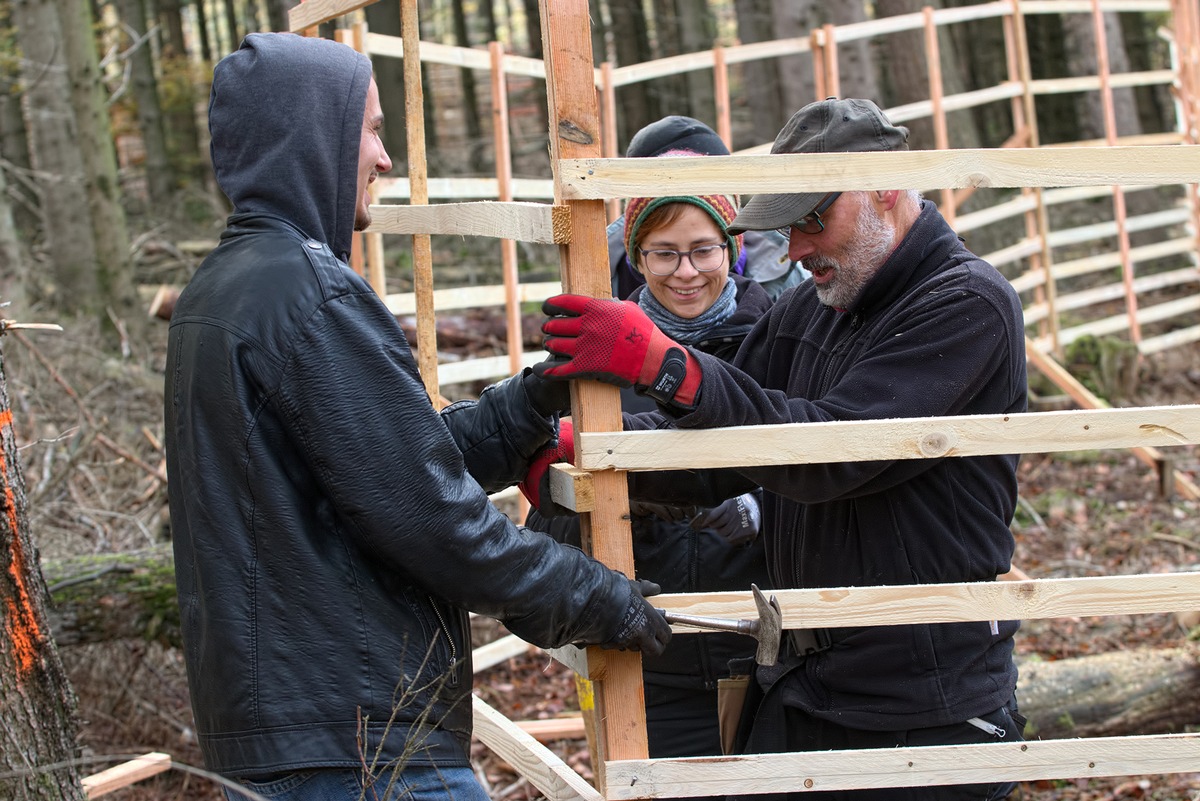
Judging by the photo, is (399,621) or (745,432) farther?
(745,432)

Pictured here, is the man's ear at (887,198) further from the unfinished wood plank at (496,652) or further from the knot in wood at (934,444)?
the unfinished wood plank at (496,652)

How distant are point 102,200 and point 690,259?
802cm

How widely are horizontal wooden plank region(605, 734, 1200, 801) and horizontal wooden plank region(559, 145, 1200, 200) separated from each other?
1092 mm

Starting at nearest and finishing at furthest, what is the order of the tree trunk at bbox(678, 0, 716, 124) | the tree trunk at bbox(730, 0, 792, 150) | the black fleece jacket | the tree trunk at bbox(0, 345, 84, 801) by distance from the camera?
the black fleece jacket
the tree trunk at bbox(0, 345, 84, 801)
the tree trunk at bbox(730, 0, 792, 150)
the tree trunk at bbox(678, 0, 716, 124)

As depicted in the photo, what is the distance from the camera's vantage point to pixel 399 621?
2043 millimetres

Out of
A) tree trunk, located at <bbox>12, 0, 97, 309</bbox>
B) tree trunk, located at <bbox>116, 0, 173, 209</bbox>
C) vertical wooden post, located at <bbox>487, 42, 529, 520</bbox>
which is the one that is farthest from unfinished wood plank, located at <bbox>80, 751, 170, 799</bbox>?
tree trunk, located at <bbox>116, 0, 173, 209</bbox>

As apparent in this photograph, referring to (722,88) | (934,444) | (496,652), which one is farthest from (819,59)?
(934,444)

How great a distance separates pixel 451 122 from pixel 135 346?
53.7ft

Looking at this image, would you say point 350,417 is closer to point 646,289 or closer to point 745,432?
point 745,432

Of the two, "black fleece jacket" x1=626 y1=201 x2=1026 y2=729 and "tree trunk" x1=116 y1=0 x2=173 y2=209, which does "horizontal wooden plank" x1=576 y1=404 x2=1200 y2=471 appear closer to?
"black fleece jacket" x1=626 y1=201 x2=1026 y2=729

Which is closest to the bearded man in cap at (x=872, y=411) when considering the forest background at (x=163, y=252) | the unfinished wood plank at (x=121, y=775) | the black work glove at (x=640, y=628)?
the black work glove at (x=640, y=628)

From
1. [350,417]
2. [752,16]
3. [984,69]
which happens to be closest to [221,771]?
[350,417]

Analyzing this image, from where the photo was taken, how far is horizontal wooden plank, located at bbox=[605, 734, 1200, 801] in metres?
2.29

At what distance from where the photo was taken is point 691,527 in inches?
120
